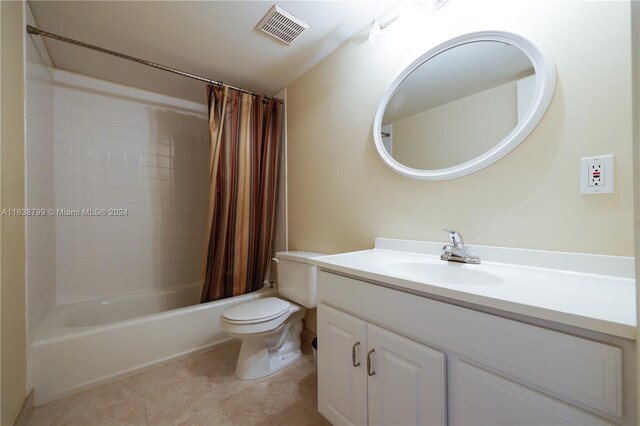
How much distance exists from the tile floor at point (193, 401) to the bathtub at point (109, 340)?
74 mm

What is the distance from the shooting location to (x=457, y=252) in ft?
3.53

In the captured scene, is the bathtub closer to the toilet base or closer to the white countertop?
the toilet base

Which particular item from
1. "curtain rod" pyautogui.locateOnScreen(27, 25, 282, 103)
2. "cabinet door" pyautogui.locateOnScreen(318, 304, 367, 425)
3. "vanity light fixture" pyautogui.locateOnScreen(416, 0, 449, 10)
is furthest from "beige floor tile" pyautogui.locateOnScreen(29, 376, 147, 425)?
"vanity light fixture" pyautogui.locateOnScreen(416, 0, 449, 10)

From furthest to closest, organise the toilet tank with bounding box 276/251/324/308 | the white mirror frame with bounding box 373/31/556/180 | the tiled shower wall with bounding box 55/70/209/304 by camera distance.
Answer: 1. the tiled shower wall with bounding box 55/70/209/304
2. the toilet tank with bounding box 276/251/324/308
3. the white mirror frame with bounding box 373/31/556/180

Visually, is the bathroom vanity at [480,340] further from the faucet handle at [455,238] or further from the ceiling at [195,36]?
the ceiling at [195,36]

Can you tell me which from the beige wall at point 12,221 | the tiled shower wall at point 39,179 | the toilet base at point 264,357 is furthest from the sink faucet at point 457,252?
the tiled shower wall at point 39,179

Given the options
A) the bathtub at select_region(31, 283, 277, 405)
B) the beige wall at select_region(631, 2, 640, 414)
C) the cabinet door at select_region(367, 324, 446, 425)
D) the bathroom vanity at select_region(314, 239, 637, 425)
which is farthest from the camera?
the bathtub at select_region(31, 283, 277, 405)

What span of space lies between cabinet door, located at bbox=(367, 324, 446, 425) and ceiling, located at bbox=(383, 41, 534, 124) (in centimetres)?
111

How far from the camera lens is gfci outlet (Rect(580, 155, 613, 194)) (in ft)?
2.63

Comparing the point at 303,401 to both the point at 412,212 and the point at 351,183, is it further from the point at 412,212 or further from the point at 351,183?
the point at 351,183

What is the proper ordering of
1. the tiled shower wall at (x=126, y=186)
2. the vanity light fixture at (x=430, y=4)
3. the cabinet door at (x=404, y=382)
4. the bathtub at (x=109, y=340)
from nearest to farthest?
the cabinet door at (x=404, y=382)
the vanity light fixture at (x=430, y=4)
the bathtub at (x=109, y=340)
the tiled shower wall at (x=126, y=186)

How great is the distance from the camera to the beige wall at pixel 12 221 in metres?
1.04

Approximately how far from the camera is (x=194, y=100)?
2.54 meters

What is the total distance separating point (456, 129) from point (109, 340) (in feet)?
7.50
